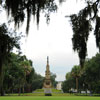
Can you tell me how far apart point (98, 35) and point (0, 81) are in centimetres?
391

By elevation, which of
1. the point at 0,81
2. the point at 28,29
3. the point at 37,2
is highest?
the point at 37,2

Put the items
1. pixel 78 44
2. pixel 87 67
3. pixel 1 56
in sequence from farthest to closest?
pixel 87 67 < pixel 1 56 < pixel 78 44

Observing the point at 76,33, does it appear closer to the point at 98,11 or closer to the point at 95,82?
the point at 98,11

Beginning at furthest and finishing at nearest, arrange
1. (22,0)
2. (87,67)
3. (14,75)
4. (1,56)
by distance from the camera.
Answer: (87,67)
(14,75)
(1,56)
(22,0)

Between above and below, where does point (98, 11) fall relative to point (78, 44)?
above

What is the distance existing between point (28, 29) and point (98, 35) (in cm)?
264

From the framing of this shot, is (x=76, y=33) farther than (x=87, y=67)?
No

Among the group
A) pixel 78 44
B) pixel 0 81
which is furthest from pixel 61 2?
pixel 0 81

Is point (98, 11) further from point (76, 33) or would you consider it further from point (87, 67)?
point (87, 67)

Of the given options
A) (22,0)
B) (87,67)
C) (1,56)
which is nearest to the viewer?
(22,0)

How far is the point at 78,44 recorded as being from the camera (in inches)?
296

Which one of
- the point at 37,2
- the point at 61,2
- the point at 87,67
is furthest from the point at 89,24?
the point at 87,67

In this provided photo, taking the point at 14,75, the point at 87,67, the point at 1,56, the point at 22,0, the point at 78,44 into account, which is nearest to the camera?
the point at 22,0

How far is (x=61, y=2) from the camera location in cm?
653
